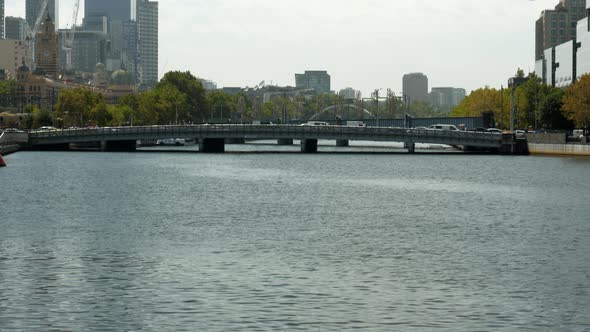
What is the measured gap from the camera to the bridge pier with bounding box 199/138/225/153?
188 meters

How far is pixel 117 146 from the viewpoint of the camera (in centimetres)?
19225

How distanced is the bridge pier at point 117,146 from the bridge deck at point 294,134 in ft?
40.4

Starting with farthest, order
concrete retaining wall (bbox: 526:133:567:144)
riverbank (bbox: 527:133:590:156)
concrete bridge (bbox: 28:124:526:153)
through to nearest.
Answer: concrete retaining wall (bbox: 526:133:567:144) → concrete bridge (bbox: 28:124:526:153) → riverbank (bbox: 527:133:590:156)

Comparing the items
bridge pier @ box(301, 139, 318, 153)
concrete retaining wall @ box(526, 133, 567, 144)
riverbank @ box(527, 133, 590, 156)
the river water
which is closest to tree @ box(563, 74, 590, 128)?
riverbank @ box(527, 133, 590, 156)

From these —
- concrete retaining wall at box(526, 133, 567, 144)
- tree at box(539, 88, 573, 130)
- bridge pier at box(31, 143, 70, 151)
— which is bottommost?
bridge pier at box(31, 143, 70, 151)

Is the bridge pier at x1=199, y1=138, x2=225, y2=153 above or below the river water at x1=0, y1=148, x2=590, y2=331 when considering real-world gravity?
above

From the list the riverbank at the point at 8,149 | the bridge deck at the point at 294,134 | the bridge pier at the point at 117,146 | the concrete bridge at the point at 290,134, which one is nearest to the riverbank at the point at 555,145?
the concrete bridge at the point at 290,134

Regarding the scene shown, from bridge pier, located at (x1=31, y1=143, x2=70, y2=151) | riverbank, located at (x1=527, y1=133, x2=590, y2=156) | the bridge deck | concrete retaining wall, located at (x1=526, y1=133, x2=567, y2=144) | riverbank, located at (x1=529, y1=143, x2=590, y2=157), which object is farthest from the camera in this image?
bridge pier, located at (x1=31, y1=143, x2=70, y2=151)

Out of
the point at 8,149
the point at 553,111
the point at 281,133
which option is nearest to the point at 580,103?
the point at 553,111

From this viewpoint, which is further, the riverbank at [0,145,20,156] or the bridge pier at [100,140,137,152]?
the bridge pier at [100,140,137,152]

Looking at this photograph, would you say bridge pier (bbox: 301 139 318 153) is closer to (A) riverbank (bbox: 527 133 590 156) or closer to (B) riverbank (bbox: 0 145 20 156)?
(A) riverbank (bbox: 527 133 590 156)

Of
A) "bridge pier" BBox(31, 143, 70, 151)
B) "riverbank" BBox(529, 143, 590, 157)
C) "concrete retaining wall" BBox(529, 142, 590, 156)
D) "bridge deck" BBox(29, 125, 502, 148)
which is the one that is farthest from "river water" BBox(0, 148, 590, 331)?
"bridge pier" BBox(31, 143, 70, 151)

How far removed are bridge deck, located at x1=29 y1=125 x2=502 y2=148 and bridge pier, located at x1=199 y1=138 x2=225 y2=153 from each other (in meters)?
15.9

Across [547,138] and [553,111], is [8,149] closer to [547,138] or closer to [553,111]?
[547,138]
